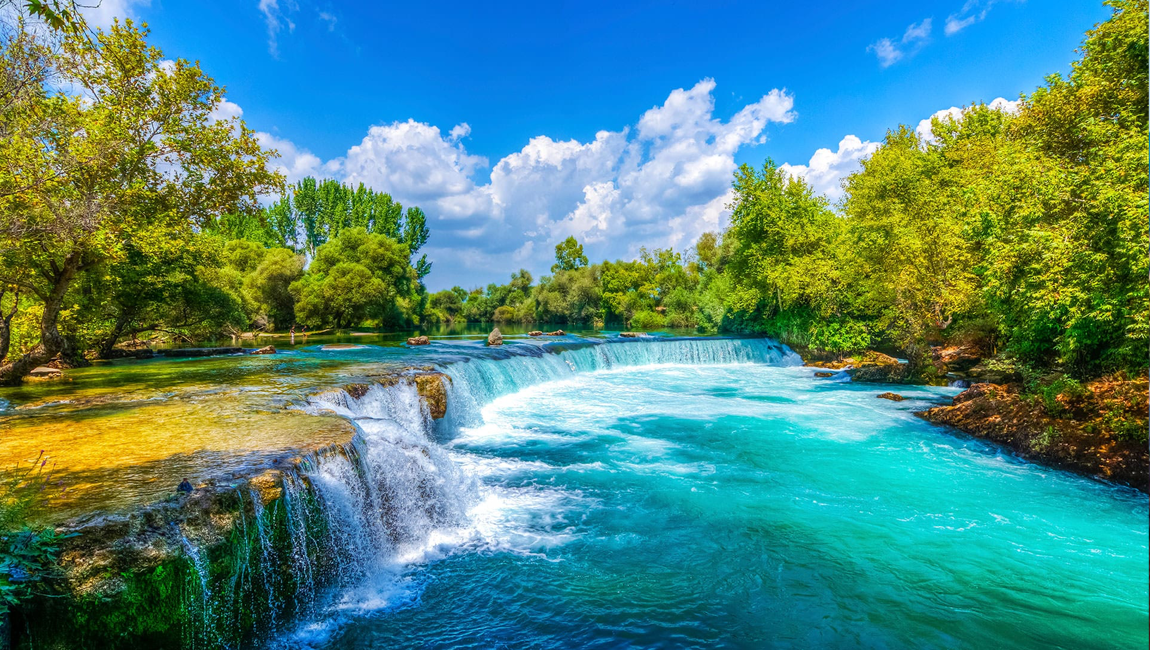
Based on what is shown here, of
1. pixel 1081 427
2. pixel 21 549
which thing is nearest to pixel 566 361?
pixel 1081 427

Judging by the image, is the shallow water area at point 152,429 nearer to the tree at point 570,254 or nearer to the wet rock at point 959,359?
the wet rock at point 959,359

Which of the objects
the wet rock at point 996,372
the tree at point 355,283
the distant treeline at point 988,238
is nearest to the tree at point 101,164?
the distant treeline at point 988,238

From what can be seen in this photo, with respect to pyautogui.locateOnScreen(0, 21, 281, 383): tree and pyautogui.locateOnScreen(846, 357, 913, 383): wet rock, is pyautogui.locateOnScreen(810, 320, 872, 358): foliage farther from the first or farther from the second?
pyautogui.locateOnScreen(0, 21, 281, 383): tree

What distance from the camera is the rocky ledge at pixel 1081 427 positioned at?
7.16 m

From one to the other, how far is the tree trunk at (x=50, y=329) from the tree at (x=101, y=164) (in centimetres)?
2

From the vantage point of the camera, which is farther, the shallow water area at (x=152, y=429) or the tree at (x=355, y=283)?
the tree at (x=355, y=283)

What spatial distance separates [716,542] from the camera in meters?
5.91

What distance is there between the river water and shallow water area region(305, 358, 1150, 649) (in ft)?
0.09

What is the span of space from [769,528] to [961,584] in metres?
1.95

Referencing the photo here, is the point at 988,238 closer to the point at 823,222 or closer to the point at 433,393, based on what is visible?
the point at 433,393

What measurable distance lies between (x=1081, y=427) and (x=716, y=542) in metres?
7.14

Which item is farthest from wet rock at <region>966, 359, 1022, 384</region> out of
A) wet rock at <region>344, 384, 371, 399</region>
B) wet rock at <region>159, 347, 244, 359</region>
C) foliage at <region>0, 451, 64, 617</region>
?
wet rock at <region>159, 347, 244, 359</region>

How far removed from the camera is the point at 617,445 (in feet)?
32.8

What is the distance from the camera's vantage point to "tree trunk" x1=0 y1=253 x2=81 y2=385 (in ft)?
27.7
